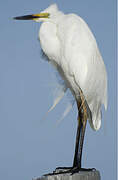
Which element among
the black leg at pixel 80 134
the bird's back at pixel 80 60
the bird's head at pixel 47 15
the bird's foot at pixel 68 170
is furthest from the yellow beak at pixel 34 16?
the bird's foot at pixel 68 170

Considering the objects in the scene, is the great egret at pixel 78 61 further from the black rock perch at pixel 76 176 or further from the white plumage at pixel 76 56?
the black rock perch at pixel 76 176

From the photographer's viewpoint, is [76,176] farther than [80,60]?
No

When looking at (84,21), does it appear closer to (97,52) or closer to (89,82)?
(97,52)

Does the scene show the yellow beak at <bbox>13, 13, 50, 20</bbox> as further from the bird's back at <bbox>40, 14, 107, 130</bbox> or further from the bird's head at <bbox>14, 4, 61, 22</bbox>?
the bird's back at <bbox>40, 14, 107, 130</bbox>

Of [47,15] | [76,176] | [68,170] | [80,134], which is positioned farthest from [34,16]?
[76,176]

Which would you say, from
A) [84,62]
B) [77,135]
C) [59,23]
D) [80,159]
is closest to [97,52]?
[84,62]

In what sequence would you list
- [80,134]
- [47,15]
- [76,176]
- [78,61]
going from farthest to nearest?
[47,15]
[80,134]
[78,61]
[76,176]

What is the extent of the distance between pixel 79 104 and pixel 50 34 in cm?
54

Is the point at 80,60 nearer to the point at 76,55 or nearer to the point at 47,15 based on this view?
the point at 76,55

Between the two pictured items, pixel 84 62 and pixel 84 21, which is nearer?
pixel 84 62

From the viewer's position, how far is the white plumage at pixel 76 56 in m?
2.39

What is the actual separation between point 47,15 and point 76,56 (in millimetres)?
437

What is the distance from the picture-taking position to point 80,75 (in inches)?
93.7

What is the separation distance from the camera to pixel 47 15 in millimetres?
2594
